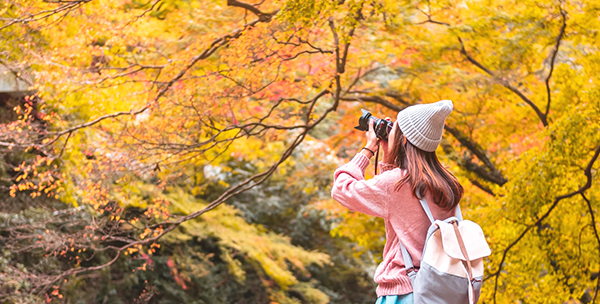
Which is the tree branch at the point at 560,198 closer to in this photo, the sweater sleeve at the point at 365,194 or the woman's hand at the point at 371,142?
the woman's hand at the point at 371,142

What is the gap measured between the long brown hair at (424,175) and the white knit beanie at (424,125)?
3 centimetres

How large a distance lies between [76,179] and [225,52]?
2292 millimetres

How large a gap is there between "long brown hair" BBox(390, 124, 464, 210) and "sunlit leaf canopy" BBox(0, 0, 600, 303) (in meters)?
2.41

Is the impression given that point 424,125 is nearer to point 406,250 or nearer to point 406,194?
point 406,194

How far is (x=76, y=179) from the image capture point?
584 cm

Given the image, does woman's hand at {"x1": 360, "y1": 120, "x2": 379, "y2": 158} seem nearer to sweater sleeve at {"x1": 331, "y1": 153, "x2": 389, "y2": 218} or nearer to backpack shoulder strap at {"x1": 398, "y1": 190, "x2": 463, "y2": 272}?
sweater sleeve at {"x1": 331, "y1": 153, "x2": 389, "y2": 218}

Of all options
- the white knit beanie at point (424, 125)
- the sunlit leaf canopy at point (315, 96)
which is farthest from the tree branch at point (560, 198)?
the white knit beanie at point (424, 125)

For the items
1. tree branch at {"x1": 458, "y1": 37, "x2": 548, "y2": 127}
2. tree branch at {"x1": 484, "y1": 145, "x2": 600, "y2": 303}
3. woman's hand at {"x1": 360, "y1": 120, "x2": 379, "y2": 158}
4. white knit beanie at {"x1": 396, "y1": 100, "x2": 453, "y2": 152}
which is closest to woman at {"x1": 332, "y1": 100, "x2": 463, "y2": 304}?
white knit beanie at {"x1": 396, "y1": 100, "x2": 453, "y2": 152}

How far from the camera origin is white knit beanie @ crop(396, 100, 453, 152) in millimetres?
1769

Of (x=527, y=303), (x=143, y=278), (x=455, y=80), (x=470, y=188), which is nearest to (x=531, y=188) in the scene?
(x=527, y=303)

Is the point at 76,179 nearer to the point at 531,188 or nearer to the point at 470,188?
the point at 531,188

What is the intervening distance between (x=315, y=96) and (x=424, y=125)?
3919mm

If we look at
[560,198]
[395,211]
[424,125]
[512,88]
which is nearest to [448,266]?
[395,211]

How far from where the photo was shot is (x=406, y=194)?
171cm
